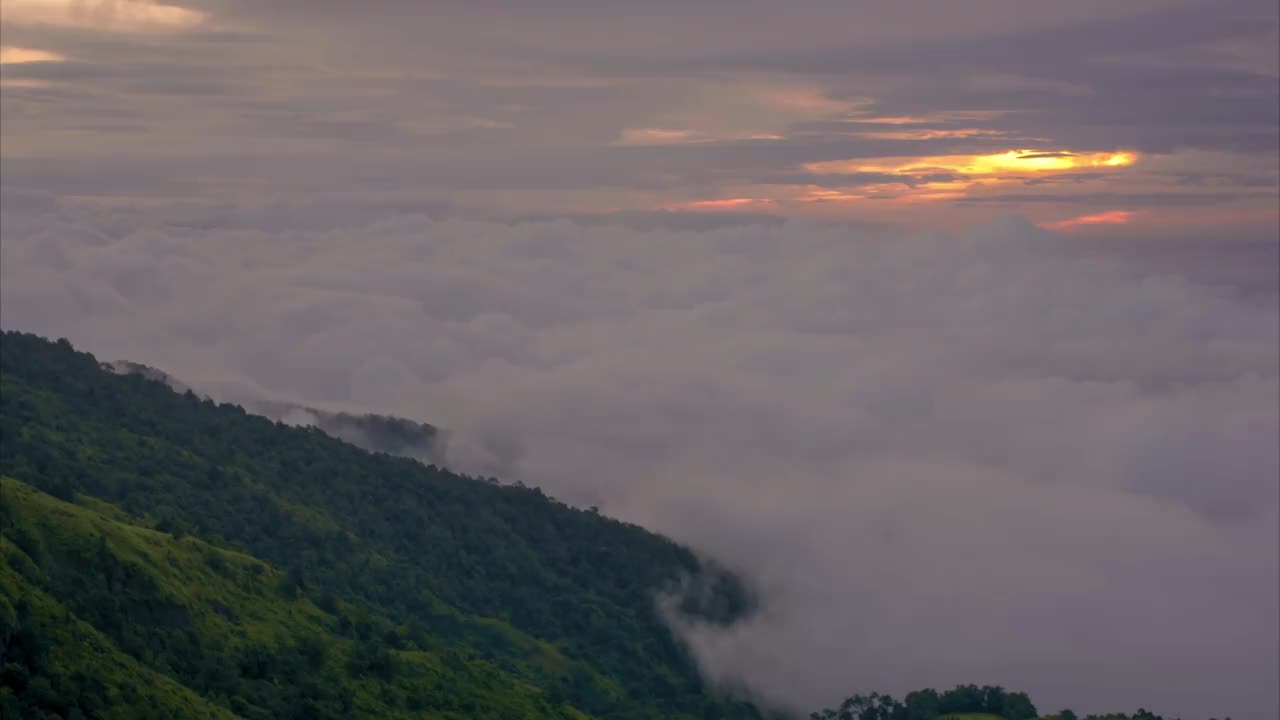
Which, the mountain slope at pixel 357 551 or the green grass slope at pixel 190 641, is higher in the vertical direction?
the mountain slope at pixel 357 551

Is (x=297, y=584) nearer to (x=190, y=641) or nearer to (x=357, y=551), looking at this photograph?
(x=190, y=641)

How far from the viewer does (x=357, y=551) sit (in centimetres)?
13175

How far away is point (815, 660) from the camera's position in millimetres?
165500

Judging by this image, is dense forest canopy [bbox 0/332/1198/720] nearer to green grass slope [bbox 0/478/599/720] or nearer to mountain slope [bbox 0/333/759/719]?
green grass slope [bbox 0/478/599/720]

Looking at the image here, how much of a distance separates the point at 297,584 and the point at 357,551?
30270 millimetres

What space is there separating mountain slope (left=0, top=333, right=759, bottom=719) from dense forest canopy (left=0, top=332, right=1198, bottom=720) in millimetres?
278

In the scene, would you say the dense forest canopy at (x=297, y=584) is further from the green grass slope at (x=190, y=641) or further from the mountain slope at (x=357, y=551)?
the mountain slope at (x=357, y=551)

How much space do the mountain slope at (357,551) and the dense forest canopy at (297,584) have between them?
0.28m

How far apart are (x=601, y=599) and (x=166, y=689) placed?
89.2m

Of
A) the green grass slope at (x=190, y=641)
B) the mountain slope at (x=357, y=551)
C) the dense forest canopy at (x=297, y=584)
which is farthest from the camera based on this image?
the mountain slope at (x=357, y=551)

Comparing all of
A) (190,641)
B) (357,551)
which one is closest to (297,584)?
(190,641)

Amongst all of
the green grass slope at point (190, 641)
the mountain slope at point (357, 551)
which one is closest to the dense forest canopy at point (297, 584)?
the green grass slope at point (190, 641)

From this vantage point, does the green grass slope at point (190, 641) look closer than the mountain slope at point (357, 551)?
Yes

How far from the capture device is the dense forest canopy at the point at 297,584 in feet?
234
